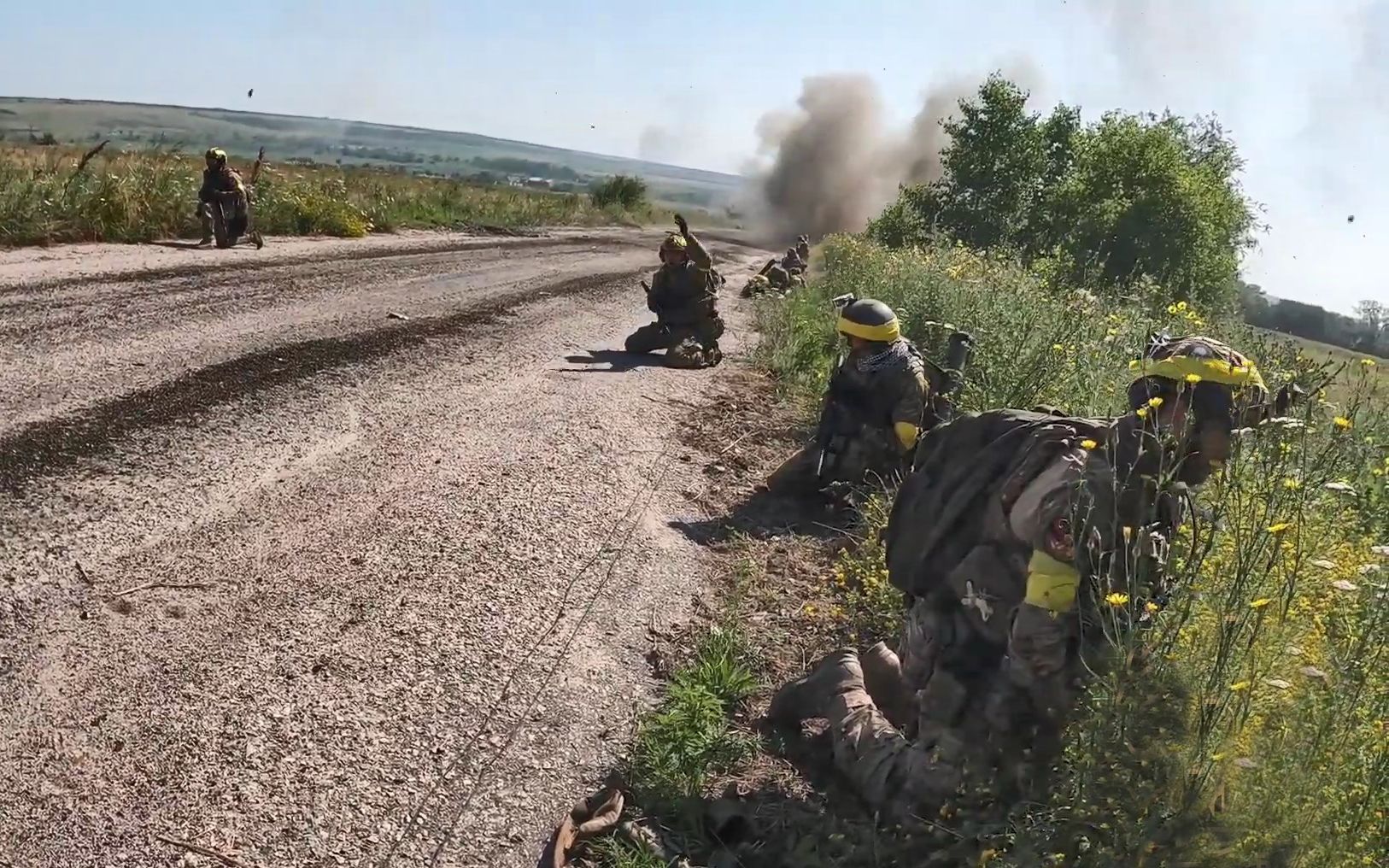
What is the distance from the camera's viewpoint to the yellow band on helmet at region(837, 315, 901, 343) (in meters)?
6.32

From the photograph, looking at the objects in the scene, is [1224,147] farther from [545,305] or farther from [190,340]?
[190,340]

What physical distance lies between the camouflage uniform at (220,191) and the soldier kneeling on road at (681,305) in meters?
7.36

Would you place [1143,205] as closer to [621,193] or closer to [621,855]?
[621,193]

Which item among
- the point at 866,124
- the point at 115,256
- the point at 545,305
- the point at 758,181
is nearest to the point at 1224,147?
the point at 866,124

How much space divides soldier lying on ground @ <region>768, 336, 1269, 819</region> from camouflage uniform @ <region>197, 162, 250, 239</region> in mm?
13821

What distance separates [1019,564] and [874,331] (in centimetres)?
303

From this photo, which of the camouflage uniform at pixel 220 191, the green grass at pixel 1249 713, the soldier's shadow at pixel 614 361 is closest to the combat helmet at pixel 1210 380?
the green grass at pixel 1249 713

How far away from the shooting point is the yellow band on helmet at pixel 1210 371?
10.0 feet

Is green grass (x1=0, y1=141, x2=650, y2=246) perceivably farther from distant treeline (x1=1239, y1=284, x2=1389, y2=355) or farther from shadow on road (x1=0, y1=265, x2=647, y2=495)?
distant treeline (x1=1239, y1=284, x2=1389, y2=355)

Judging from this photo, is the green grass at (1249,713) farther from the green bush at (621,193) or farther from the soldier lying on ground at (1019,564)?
the green bush at (621,193)

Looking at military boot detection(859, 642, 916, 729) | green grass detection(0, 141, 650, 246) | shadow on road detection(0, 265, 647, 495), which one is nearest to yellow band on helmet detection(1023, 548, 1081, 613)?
military boot detection(859, 642, 916, 729)

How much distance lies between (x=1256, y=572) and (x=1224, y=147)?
4548 cm

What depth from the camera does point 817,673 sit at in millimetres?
4211

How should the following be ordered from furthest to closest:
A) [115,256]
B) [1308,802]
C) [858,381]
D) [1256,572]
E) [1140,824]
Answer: [115,256] < [858,381] < [1256,572] < [1140,824] < [1308,802]
